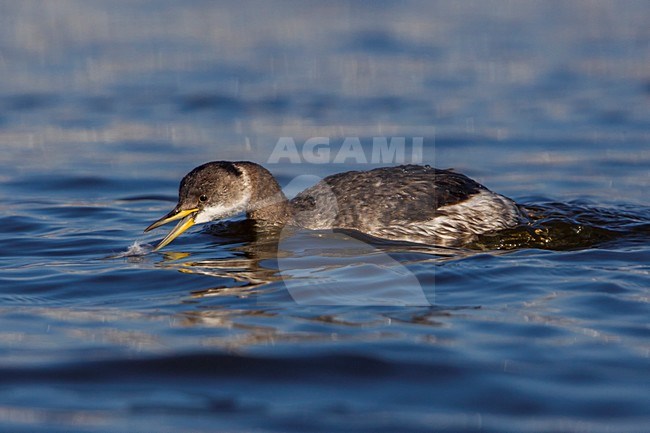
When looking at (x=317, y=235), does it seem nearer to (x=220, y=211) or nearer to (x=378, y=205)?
(x=378, y=205)

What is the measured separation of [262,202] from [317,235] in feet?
2.35

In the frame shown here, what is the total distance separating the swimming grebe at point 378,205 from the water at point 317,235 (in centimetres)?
22

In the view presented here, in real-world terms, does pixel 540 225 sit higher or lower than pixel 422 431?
higher

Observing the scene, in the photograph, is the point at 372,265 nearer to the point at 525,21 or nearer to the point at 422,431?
the point at 422,431

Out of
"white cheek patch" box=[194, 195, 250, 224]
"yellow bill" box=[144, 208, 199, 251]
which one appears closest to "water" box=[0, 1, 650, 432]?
"yellow bill" box=[144, 208, 199, 251]

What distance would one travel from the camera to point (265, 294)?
8117 millimetres

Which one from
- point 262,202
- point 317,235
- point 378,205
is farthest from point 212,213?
A: point 378,205

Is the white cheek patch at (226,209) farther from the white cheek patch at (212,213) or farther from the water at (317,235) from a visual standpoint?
the water at (317,235)

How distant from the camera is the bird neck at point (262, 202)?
10133 mm

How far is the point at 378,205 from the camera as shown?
9.71m

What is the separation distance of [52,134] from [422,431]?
9.76m

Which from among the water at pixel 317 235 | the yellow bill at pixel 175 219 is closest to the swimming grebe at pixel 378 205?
the yellow bill at pixel 175 219

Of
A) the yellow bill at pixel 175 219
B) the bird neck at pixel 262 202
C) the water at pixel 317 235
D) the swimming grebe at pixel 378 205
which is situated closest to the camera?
the water at pixel 317 235

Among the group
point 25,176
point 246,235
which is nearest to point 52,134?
Result: point 25,176
